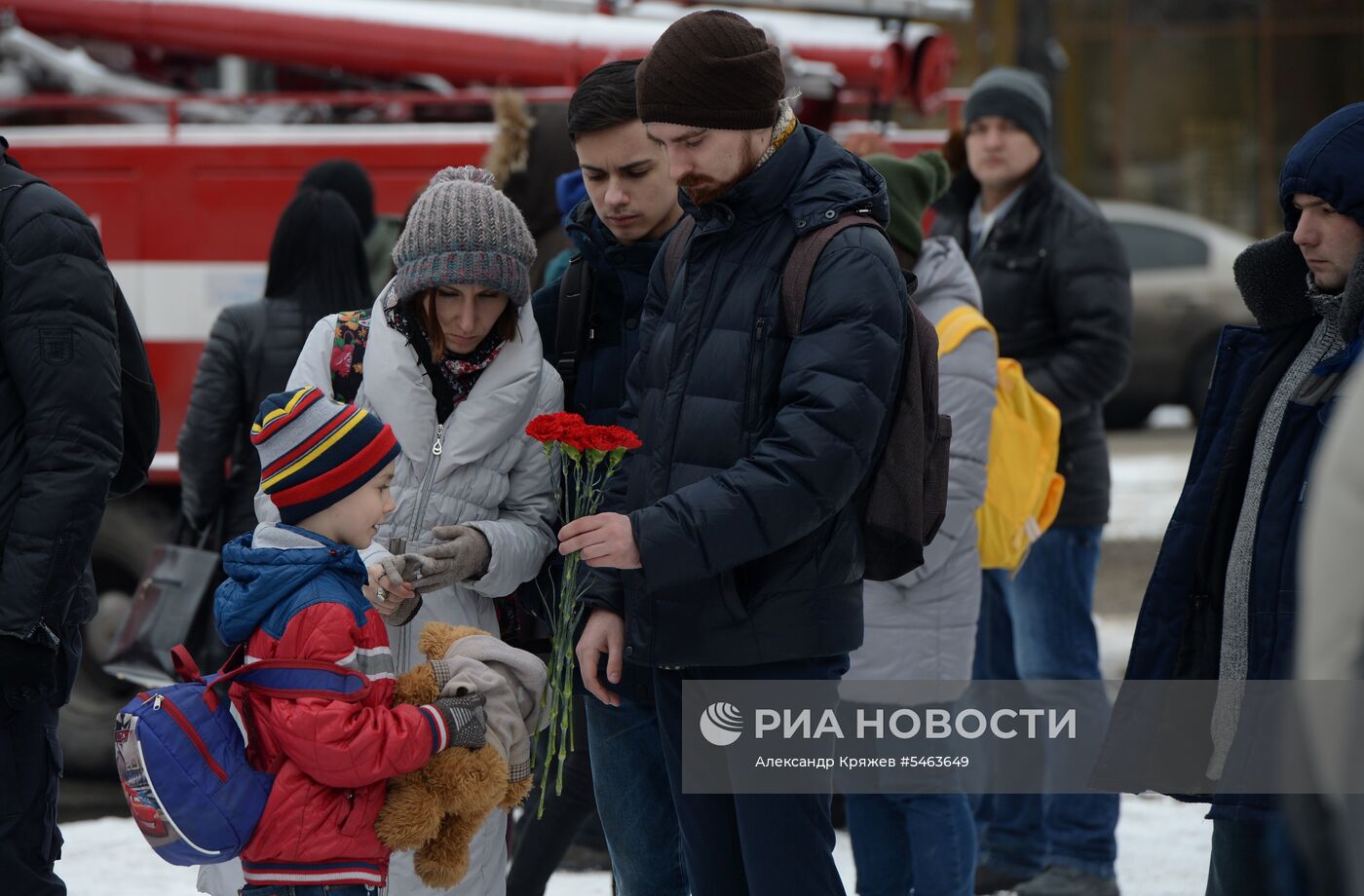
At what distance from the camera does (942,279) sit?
433cm

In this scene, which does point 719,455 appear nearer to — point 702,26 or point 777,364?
point 777,364

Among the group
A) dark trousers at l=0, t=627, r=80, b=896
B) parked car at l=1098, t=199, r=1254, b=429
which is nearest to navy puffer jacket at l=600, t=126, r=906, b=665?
dark trousers at l=0, t=627, r=80, b=896

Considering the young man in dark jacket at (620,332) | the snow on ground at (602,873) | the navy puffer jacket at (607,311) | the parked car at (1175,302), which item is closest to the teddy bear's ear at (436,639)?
the young man in dark jacket at (620,332)

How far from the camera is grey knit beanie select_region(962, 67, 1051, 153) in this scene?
17.4ft

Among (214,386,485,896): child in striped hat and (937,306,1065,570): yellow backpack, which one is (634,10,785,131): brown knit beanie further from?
(937,306,1065,570): yellow backpack

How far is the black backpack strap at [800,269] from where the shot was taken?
118 inches

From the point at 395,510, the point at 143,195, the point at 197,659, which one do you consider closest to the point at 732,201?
the point at 395,510

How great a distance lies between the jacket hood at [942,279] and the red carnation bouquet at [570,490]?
1.28m

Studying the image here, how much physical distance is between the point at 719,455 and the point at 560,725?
0.69m

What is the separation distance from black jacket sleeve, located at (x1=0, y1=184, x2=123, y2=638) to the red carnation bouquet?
856 mm

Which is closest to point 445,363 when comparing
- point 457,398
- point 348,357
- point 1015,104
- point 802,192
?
point 457,398

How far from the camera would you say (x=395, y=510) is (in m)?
3.43

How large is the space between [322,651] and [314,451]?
377mm

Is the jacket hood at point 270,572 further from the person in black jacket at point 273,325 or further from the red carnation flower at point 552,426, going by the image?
the person in black jacket at point 273,325
